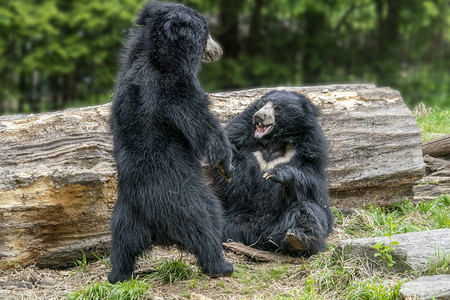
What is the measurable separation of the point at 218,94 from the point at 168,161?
1.96m

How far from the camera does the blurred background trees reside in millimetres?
12859

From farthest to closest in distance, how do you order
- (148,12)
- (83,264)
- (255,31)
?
1. (255,31)
2. (83,264)
3. (148,12)

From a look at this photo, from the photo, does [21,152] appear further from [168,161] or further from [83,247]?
[168,161]

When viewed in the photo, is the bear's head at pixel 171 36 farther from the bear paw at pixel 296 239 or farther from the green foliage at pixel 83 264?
the green foliage at pixel 83 264

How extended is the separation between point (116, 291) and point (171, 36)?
6.19ft

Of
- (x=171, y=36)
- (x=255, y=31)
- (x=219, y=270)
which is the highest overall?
(x=171, y=36)

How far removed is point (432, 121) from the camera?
26.6 feet

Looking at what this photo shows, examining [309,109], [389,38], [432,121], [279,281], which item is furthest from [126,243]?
[389,38]

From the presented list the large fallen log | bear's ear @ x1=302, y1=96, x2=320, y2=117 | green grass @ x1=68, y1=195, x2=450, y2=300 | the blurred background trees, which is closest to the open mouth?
bear's ear @ x1=302, y1=96, x2=320, y2=117

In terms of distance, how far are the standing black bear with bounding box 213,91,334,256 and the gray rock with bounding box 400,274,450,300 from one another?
1292mm

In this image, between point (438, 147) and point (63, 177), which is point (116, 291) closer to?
point (63, 177)

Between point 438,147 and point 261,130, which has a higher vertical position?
point 261,130

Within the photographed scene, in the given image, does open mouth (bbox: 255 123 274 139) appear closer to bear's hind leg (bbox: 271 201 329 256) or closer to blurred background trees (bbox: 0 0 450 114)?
bear's hind leg (bbox: 271 201 329 256)

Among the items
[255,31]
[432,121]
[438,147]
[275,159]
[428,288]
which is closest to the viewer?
[428,288]
